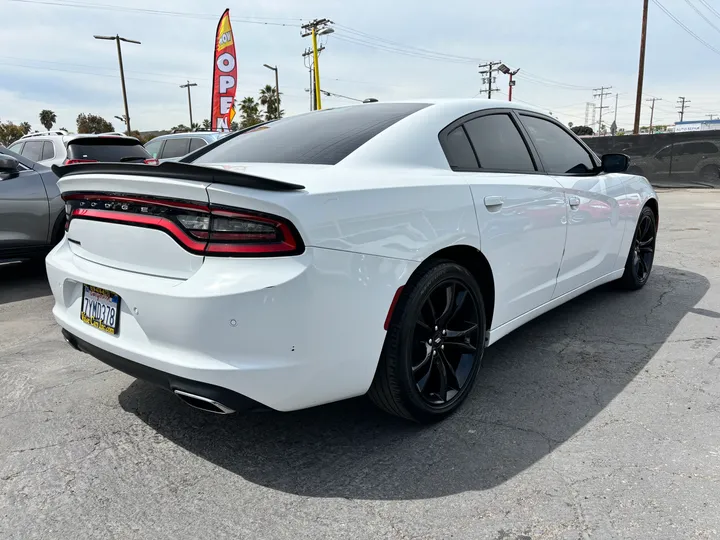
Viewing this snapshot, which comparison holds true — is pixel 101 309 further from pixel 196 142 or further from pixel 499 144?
pixel 196 142

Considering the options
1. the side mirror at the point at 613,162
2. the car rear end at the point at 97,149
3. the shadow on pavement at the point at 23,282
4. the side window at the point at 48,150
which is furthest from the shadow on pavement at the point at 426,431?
the side window at the point at 48,150

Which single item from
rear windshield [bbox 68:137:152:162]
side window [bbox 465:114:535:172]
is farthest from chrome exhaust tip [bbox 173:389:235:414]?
rear windshield [bbox 68:137:152:162]

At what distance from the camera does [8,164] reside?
539cm

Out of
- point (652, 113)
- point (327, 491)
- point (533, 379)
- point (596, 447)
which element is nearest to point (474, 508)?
point (327, 491)

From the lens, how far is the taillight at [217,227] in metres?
1.89

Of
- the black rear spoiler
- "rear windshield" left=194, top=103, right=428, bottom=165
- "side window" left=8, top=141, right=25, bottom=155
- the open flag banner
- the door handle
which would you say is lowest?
the door handle

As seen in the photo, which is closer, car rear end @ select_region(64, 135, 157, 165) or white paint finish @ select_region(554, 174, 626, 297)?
white paint finish @ select_region(554, 174, 626, 297)

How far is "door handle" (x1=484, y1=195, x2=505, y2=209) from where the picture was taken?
2.69 meters

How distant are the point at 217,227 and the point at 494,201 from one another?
1.43m

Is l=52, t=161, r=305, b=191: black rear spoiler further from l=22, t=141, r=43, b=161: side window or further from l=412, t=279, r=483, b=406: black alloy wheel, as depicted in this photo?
l=22, t=141, r=43, b=161: side window

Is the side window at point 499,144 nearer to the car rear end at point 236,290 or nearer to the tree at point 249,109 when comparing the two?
the car rear end at point 236,290

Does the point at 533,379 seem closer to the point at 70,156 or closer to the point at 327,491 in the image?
the point at 327,491

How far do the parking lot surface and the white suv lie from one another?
14.3 ft

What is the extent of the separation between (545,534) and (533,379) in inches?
51.6
